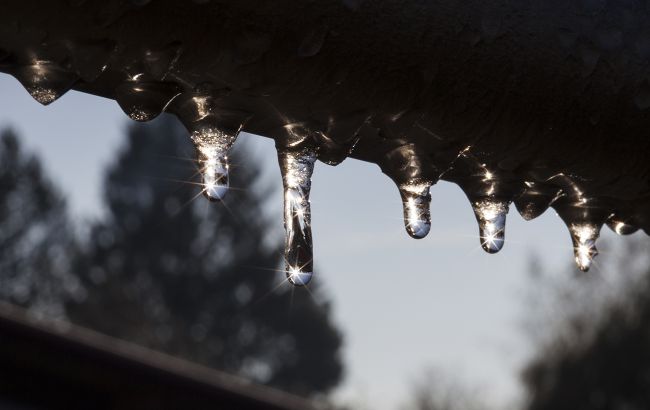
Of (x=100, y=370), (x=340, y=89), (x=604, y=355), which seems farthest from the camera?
(x=604, y=355)

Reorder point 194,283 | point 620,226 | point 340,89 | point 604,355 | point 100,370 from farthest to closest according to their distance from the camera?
point 194,283 → point 604,355 → point 100,370 → point 620,226 → point 340,89

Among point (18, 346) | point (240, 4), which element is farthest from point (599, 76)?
point (18, 346)

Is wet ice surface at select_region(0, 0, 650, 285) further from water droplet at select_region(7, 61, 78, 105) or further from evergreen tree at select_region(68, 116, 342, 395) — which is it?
evergreen tree at select_region(68, 116, 342, 395)

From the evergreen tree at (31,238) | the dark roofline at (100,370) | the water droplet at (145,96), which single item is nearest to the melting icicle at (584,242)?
the water droplet at (145,96)

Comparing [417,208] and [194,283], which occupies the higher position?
[194,283]

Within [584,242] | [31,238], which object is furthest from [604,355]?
[31,238]

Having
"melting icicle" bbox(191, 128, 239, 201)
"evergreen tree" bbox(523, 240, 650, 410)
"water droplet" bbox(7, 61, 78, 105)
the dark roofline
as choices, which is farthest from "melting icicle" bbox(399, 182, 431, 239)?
"evergreen tree" bbox(523, 240, 650, 410)

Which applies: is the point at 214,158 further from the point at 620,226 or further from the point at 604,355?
the point at 604,355

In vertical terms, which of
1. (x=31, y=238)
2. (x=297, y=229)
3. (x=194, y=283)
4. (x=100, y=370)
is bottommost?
(x=100, y=370)
